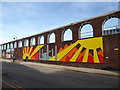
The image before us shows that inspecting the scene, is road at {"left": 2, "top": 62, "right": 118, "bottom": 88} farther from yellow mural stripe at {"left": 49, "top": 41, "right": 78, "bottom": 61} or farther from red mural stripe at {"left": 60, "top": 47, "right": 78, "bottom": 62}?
yellow mural stripe at {"left": 49, "top": 41, "right": 78, "bottom": 61}

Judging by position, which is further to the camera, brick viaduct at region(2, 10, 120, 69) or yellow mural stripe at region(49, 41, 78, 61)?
yellow mural stripe at region(49, 41, 78, 61)

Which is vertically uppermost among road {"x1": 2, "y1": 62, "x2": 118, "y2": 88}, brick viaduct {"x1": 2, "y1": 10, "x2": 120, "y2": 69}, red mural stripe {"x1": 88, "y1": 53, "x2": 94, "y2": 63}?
brick viaduct {"x1": 2, "y1": 10, "x2": 120, "y2": 69}

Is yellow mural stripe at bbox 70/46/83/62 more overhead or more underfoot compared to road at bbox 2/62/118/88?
more overhead

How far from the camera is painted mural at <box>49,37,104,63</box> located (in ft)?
46.3

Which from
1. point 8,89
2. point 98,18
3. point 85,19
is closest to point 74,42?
point 85,19

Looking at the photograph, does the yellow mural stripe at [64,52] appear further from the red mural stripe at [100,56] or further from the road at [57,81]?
the road at [57,81]

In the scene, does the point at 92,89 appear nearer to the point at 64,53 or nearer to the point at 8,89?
the point at 8,89

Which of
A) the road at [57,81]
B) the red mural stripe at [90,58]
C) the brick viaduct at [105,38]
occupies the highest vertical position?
the brick viaduct at [105,38]

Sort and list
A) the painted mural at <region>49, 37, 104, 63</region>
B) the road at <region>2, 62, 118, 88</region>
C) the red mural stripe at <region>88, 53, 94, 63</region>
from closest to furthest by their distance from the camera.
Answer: the road at <region>2, 62, 118, 88</region>, the painted mural at <region>49, 37, 104, 63</region>, the red mural stripe at <region>88, 53, 94, 63</region>

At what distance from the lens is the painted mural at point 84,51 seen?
14107 millimetres

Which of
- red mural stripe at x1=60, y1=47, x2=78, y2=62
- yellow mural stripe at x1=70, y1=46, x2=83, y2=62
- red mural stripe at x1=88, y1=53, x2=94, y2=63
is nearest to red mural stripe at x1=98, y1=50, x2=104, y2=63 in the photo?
red mural stripe at x1=88, y1=53, x2=94, y2=63

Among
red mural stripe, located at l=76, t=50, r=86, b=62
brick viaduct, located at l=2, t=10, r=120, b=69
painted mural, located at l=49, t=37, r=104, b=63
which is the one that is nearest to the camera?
brick viaduct, located at l=2, t=10, r=120, b=69

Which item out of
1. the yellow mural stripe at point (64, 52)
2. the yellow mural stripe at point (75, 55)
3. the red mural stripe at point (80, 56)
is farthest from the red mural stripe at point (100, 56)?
the yellow mural stripe at point (64, 52)

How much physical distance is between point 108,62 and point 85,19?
23.1 ft
